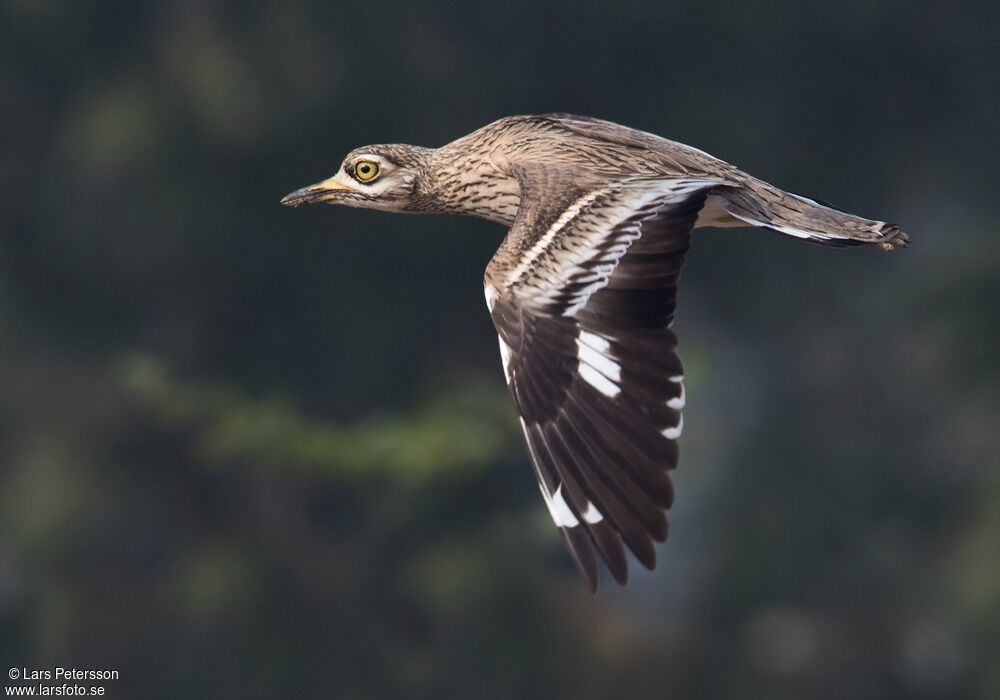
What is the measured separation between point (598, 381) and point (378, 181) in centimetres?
Answer: 137

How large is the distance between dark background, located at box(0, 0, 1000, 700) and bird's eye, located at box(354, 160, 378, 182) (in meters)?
6.74

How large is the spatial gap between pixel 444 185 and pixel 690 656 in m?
9.46

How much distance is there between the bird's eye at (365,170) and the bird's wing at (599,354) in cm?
98

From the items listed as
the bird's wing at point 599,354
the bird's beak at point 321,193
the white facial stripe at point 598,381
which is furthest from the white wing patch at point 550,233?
the bird's beak at point 321,193

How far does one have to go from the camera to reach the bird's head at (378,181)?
195 inches

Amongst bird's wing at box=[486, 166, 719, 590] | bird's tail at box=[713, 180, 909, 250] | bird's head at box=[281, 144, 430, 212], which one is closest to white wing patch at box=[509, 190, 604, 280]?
bird's wing at box=[486, 166, 719, 590]

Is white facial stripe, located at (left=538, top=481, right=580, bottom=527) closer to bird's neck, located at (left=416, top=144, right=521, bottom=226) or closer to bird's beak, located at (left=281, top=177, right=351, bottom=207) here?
bird's neck, located at (left=416, top=144, right=521, bottom=226)

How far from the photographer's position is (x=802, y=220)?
14.5 feet

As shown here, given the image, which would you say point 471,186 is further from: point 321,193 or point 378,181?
point 321,193

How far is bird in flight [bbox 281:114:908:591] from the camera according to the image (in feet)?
12.3

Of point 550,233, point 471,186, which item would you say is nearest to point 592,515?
point 550,233

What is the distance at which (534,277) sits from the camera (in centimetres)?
392

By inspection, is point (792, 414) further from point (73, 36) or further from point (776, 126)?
point (73, 36)

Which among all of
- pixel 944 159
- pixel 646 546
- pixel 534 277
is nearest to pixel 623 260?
pixel 534 277
